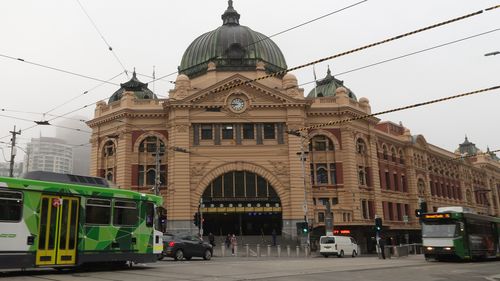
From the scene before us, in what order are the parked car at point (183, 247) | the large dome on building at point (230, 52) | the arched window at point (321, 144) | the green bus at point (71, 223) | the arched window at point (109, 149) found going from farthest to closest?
the large dome on building at point (230, 52), the arched window at point (109, 149), the arched window at point (321, 144), the parked car at point (183, 247), the green bus at point (71, 223)

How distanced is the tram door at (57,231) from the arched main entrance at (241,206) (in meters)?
30.7

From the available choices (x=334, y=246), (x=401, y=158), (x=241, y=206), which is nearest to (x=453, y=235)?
(x=334, y=246)

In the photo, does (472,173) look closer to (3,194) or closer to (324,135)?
(324,135)

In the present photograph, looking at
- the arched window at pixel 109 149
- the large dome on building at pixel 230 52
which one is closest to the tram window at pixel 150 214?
the arched window at pixel 109 149

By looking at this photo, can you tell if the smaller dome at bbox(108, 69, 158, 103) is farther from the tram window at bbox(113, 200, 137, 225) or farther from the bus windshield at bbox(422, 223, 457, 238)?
the tram window at bbox(113, 200, 137, 225)

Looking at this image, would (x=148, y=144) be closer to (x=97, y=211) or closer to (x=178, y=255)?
(x=178, y=255)

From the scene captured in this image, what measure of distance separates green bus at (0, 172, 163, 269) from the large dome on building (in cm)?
3671

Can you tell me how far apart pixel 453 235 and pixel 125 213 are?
19382 millimetres

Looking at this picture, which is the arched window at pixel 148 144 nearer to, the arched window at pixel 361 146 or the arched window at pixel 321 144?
the arched window at pixel 321 144

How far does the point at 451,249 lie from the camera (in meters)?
27.8

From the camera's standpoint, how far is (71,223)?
56.8 feet

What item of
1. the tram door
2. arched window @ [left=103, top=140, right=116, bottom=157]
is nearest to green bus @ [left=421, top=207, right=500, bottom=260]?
the tram door

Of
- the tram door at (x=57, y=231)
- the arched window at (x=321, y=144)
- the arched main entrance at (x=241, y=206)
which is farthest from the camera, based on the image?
the arched window at (x=321, y=144)

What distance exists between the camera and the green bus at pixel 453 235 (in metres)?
27.9
